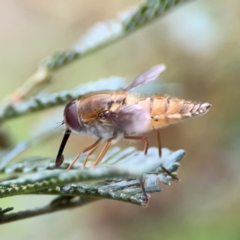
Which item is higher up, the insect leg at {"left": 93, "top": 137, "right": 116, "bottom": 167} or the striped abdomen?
the striped abdomen

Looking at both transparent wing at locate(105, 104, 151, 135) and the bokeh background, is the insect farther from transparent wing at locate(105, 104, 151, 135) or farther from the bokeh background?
the bokeh background

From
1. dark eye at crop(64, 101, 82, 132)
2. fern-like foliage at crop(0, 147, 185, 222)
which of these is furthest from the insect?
fern-like foliage at crop(0, 147, 185, 222)

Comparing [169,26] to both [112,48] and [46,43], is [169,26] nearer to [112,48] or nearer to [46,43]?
[112,48]

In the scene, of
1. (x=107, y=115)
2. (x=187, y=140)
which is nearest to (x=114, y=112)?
(x=107, y=115)

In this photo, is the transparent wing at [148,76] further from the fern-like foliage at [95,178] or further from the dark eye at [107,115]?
the fern-like foliage at [95,178]

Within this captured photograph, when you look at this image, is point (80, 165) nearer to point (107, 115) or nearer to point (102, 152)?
point (102, 152)
